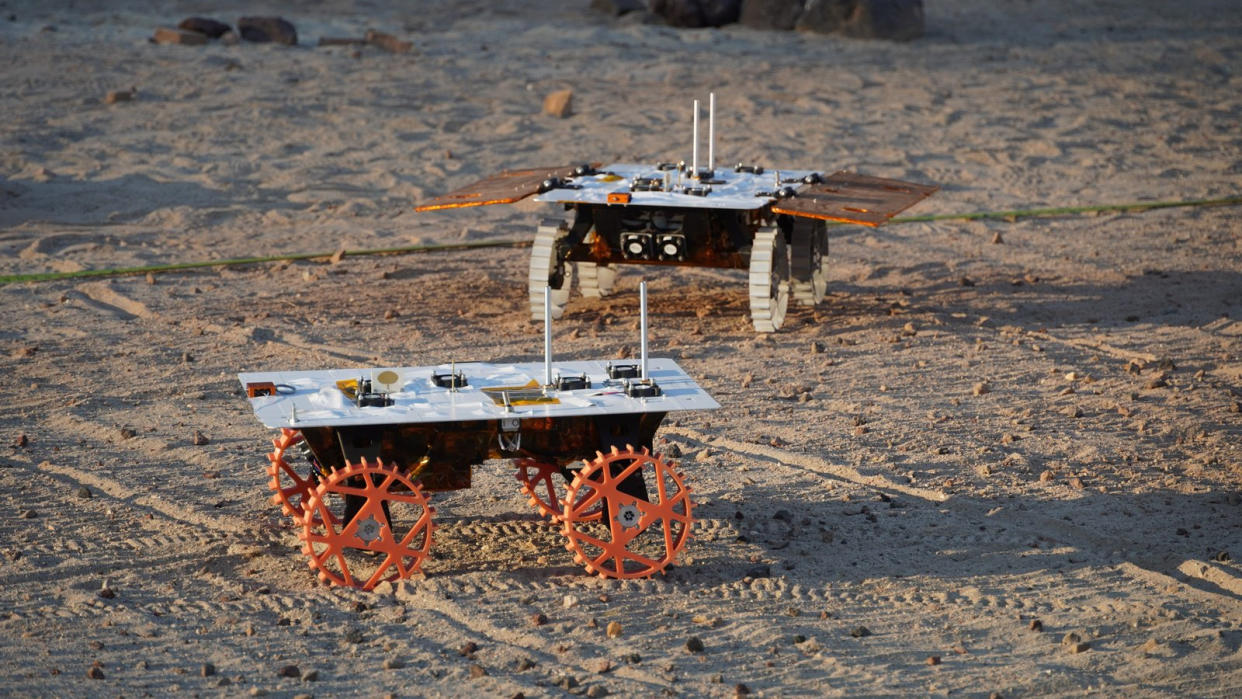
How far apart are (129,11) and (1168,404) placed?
43.1ft

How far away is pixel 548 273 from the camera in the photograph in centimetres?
895

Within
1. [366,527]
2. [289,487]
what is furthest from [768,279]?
[366,527]

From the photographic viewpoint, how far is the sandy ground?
505cm

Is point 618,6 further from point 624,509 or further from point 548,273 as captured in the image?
point 624,509

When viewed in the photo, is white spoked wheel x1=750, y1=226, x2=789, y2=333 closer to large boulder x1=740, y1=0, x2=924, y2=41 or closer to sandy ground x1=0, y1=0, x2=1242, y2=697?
sandy ground x1=0, y1=0, x2=1242, y2=697

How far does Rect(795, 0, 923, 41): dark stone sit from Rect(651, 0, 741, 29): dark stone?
33.9 inches

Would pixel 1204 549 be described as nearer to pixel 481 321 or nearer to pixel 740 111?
pixel 481 321

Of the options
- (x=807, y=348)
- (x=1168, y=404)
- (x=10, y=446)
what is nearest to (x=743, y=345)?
(x=807, y=348)

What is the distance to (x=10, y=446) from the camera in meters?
6.84

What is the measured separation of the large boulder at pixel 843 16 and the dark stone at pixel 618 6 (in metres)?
1.27

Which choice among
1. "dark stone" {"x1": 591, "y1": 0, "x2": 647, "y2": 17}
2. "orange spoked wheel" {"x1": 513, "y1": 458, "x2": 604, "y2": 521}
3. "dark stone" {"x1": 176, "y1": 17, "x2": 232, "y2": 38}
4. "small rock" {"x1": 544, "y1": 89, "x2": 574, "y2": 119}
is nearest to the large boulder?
"dark stone" {"x1": 591, "y1": 0, "x2": 647, "y2": 17}

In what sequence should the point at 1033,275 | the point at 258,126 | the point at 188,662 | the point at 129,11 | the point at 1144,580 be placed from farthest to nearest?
1. the point at 129,11
2. the point at 258,126
3. the point at 1033,275
4. the point at 1144,580
5. the point at 188,662

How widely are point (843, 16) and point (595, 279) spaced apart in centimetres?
878

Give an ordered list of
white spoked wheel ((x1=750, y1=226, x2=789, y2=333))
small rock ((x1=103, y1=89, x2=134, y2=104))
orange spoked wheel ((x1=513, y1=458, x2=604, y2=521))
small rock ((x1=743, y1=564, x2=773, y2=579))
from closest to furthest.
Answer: small rock ((x1=743, y1=564, x2=773, y2=579)) < orange spoked wheel ((x1=513, y1=458, x2=604, y2=521)) < white spoked wheel ((x1=750, y1=226, x2=789, y2=333)) < small rock ((x1=103, y1=89, x2=134, y2=104))
